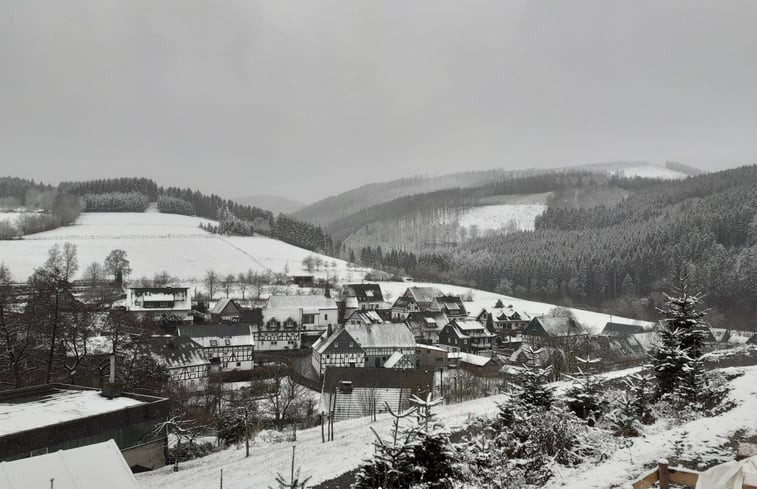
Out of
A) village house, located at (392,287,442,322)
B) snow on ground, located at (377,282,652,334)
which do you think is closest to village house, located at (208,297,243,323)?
village house, located at (392,287,442,322)

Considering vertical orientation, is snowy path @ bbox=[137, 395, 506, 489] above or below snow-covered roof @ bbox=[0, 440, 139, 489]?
below

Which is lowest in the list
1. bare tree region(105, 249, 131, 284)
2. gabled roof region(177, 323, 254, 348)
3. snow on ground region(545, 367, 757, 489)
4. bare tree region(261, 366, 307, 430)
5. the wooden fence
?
bare tree region(261, 366, 307, 430)

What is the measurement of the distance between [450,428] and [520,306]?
7663 centimetres

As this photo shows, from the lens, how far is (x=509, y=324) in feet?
231

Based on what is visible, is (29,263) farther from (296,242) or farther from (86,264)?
(296,242)

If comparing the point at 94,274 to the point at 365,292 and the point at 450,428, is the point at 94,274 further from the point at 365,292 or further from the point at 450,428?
the point at 450,428

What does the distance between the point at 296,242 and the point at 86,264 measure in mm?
62053

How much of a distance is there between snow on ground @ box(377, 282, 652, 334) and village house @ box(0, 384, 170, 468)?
58006mm

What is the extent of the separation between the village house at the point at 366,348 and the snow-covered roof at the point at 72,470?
34920mm

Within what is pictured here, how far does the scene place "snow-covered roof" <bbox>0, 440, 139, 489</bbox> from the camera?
463 inches

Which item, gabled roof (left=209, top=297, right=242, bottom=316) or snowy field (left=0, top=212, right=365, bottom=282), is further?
snowy field (left=0, top=212, right=365, bottom=282)

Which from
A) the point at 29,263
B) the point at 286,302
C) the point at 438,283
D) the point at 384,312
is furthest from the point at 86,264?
the point at 438,283

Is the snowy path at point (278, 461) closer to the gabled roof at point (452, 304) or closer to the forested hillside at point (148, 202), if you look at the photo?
the gabled roof at point (452, 304)

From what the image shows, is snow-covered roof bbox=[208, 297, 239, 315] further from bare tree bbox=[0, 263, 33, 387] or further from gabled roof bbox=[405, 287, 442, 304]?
gabled roof bbox=[405, 287, 442, 304]
